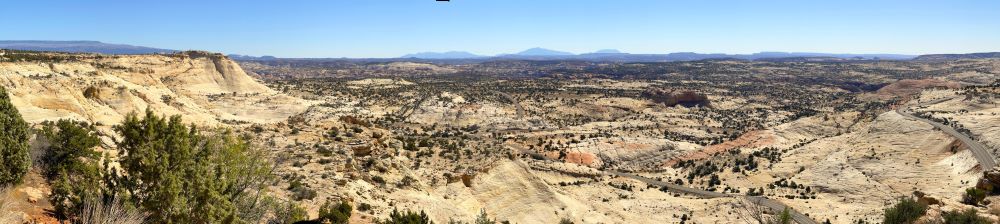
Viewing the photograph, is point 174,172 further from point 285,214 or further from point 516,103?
point 516,103

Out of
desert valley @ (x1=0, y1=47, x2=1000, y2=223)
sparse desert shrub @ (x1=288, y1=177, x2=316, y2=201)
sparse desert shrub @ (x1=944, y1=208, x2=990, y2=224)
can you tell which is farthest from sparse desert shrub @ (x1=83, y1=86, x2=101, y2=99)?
sparse desert shrub @ (x1=944, y1=208, x2=990, y2=224)

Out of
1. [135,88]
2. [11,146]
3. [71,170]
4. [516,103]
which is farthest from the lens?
[516,103]

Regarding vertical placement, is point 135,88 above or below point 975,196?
above

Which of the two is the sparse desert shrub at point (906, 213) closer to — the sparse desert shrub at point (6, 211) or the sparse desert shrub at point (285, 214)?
the sparse desert shrub at point (285, 214)

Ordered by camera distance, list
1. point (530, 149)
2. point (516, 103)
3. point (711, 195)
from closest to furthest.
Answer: point (711, 195) < point (530, 149) < point (516, 103)

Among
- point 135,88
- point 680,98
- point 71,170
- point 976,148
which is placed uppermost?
point 71,170

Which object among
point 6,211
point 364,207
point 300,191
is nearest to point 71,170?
point 6,211

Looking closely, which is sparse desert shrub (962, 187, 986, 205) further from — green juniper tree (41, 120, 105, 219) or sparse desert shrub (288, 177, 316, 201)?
green juniper tree (41, 120, 105, 219)
